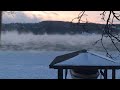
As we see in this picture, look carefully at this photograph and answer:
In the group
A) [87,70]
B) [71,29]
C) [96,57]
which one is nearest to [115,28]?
[71,29]

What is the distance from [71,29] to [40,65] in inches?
286
